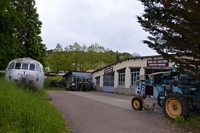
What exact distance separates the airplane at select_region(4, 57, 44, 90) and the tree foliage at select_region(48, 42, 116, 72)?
3466cm

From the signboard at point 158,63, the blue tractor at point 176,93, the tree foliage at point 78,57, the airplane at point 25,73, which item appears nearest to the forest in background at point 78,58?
the tree foliage at point 78,57

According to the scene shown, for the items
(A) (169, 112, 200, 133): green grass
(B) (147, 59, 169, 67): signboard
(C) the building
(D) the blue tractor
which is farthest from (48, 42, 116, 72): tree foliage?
(A) (169, 112, 200, 133): green grass

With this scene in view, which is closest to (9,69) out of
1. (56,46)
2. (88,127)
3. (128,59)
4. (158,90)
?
(88,127)

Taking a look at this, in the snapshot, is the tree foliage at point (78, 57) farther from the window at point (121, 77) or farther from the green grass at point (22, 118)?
the green grass at point (22, 118)

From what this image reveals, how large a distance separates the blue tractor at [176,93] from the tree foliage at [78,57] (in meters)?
37.5

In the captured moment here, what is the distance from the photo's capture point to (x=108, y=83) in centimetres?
3356

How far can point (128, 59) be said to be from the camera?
27.6m

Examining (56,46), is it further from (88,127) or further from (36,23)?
(88,127)

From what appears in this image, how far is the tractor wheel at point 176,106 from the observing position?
9113 mm

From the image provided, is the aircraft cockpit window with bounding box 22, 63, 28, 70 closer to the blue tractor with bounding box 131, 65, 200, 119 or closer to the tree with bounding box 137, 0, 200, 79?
the blue tractor with bounding box 131, 65, 200, 119

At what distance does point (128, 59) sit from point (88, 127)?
67.1 ft

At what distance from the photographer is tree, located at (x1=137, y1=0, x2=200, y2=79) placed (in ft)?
23.6

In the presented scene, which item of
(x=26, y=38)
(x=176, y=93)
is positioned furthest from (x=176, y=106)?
(x=26, y=38)

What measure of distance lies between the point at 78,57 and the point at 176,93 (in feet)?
132
